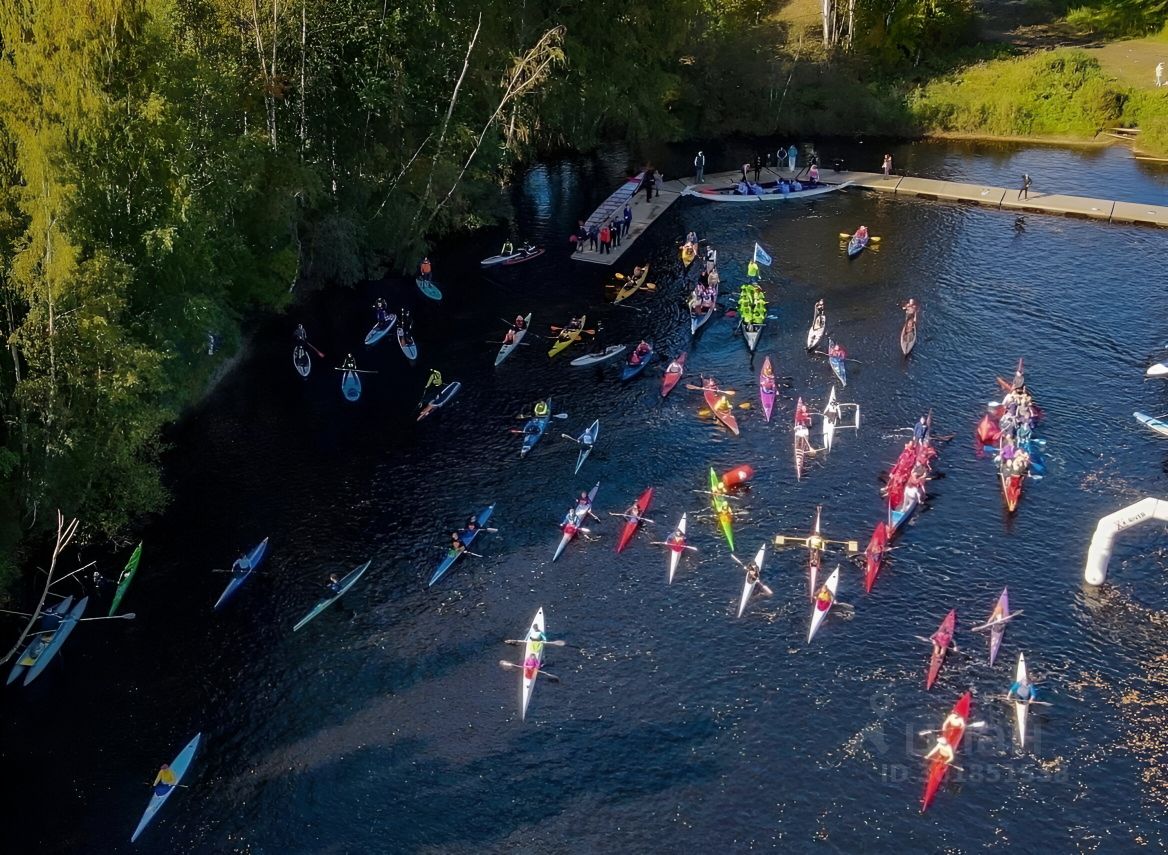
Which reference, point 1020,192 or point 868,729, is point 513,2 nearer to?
point 1020,192

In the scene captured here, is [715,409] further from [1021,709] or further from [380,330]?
[380,330]

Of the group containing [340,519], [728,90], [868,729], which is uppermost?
[728,90]

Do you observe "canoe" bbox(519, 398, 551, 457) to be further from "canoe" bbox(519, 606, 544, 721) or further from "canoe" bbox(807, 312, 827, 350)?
"canoe" bbox(807, 312, 827, 350)

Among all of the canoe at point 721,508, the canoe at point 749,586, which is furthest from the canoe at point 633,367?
the canoe at point 749,586

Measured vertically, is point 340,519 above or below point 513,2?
below

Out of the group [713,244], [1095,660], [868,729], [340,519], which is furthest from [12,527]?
[713,244]

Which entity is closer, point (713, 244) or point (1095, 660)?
point (1095, 660)

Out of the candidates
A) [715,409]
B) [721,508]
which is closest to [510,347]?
[715,409]
